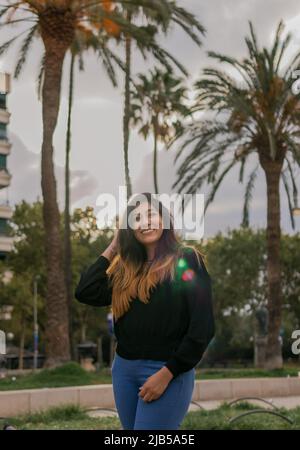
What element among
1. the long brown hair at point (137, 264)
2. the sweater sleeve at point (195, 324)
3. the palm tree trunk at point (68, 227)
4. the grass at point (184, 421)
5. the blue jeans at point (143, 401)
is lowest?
the grass at point (184, 421)

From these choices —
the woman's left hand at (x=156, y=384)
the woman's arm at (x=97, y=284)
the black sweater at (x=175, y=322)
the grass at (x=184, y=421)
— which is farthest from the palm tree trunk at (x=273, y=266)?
the woman's left hand at (x=156, y=384)

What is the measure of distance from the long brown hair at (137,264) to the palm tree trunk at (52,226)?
17.2 m

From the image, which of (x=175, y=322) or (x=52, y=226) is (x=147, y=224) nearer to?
(x=175, y=322)

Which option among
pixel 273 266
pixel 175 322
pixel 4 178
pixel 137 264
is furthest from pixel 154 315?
pixel 4 178

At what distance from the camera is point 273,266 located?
24125mm

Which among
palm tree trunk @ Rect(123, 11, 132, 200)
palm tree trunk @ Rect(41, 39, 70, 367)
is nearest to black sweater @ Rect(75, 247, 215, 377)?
palm tree trunk @ Rect(41, 39, 70, 367)

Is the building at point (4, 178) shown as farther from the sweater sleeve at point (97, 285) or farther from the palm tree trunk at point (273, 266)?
the sweater sleeve at point (97, 285)

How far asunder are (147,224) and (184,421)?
303 inches

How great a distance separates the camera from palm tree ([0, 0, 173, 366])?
2014 cm

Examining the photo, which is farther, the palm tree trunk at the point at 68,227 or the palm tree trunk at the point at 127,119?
the palm tree trunk at the point at 127,119

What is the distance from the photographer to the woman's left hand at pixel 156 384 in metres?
2.68

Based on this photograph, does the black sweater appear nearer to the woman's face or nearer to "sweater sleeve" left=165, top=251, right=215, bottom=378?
"sweater sleeve" left=165, top=251, right=215, bottom=378

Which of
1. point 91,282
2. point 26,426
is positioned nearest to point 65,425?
point 26,426
